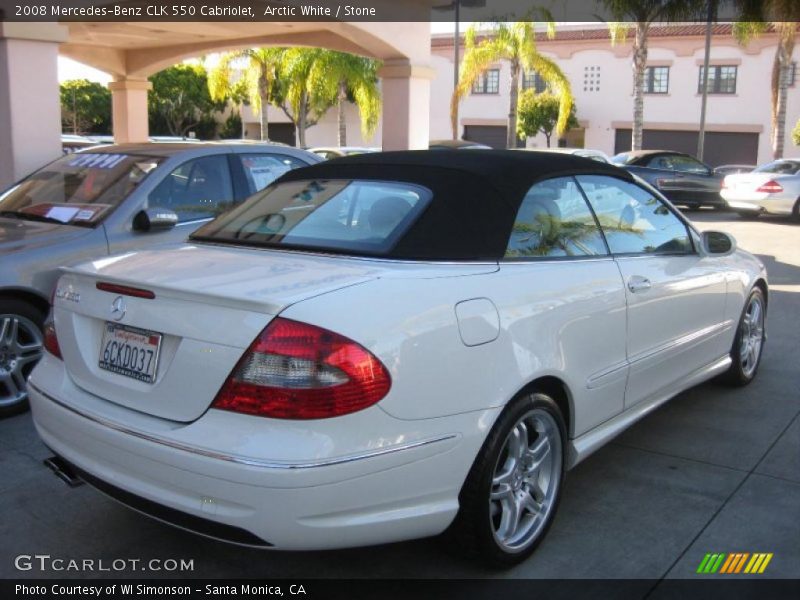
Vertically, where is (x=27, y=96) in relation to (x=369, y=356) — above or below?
above

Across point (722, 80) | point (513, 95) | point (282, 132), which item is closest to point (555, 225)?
point (513, 95)

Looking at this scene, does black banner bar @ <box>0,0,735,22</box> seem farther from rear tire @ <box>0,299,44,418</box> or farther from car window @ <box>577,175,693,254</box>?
car window @ <box>577,175,693,254</box>

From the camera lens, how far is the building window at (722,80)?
1356 inches

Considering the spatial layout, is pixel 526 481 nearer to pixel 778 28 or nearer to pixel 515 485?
pixel 515 485

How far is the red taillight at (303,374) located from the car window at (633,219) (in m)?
1.87

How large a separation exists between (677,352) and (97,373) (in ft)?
9.65

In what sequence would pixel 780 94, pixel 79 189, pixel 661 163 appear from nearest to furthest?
1. pixel 79 189
2. pixel 661 163
3. pixel 780 94

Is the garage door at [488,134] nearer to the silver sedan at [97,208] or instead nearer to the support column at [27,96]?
the support column at [27,96]

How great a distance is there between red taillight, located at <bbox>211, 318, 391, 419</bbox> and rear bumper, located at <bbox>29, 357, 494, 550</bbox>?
0.08 meters

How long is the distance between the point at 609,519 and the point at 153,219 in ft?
11.1

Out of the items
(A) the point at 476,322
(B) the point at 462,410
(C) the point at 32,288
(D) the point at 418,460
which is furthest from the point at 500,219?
(C) the point at 32,288

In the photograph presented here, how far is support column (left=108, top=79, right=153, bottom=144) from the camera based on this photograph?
15352mm

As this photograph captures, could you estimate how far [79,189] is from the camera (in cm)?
584

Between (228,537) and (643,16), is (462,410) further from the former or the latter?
(643,16)
